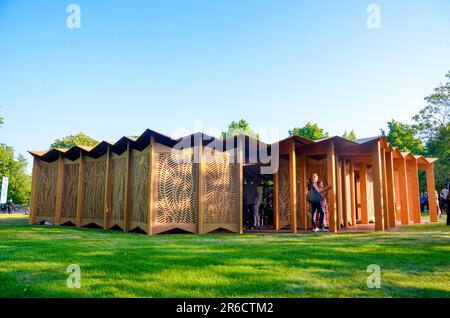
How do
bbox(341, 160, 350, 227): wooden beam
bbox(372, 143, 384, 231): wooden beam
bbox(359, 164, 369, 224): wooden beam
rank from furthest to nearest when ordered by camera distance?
bbox(359, 164, 369, 224): wooden beam < bbox(341, 160, 350, 227): wooden beam < bbox(372, 143, 384, 231): wooden beam

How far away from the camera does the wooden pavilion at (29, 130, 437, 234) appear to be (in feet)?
35.4

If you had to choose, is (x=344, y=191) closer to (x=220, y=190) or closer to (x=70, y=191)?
(x=220, y=190)

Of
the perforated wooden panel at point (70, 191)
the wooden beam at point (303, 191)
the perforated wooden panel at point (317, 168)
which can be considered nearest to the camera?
the wooden beam at point (303, 191)

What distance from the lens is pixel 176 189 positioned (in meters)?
10.9

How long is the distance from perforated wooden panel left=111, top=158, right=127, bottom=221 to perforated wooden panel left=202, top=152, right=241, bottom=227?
3.03m

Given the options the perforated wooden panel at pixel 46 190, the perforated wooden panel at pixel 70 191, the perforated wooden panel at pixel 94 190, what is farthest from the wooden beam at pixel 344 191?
the perforated wooden panel at pixel 46 190

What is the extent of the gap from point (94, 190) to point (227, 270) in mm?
9807

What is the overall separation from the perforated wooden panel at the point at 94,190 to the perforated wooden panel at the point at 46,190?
7.09 feet

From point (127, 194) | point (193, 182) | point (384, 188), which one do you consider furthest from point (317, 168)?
point (127, 194)

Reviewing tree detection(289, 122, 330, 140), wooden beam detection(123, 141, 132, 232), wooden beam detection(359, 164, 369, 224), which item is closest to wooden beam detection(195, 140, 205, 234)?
wooden beam detection(123, 141, 132, 232)

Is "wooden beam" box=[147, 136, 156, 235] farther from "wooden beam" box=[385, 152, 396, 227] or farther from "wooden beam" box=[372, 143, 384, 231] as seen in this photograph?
"wooden beam" box=[385, 152, 396, 227]

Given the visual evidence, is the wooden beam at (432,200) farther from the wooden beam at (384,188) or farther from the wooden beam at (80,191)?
the wooden beam at (80,191)

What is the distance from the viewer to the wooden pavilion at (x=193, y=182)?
10797 millimetres
